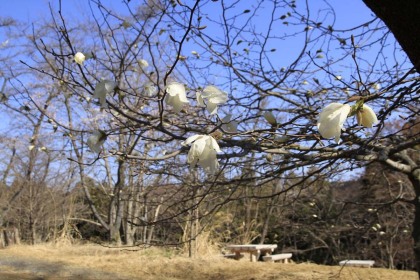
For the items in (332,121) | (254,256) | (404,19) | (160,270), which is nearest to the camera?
(332,121)

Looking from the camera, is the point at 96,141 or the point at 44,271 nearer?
the point at 96,141

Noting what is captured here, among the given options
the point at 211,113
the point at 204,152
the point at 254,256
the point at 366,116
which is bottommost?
the point at 254,256

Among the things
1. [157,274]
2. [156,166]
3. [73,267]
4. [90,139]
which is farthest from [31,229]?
[90,139]

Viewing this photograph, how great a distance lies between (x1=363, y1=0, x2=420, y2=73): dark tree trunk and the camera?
1.60 m

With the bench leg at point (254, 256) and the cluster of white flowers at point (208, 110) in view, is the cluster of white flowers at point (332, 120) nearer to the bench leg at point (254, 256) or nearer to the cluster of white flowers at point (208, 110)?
the cluster of white flowers at point (208, 110)

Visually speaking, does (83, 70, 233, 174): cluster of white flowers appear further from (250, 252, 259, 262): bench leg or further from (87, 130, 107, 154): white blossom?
(250, 252, 259, 262): bench leg

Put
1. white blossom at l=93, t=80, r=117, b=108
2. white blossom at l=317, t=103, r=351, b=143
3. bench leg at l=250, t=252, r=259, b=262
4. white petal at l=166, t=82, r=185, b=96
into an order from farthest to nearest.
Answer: bench leg at l=250, t=252, r=259, b=262 → white blossom at l=93, t=80, r=117, b=108 → white petal at l=166, t=82, r=185, b=96 → white blossom at l=317, t=103, r=351, b=143

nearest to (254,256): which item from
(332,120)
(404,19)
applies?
(404,19)

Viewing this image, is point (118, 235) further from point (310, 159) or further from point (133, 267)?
point (310, 159)

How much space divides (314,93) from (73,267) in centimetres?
540

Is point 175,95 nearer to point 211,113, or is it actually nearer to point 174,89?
point 174,89

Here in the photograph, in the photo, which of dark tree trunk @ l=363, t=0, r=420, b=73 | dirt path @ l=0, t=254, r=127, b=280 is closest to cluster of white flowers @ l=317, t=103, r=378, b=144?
dark tree trunk @ l=363, t=0, r=420, b=73

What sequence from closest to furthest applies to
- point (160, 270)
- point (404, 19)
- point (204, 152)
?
point (204, 152), point (404, 19), point (160, 270)

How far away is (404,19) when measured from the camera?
5.35 ft
